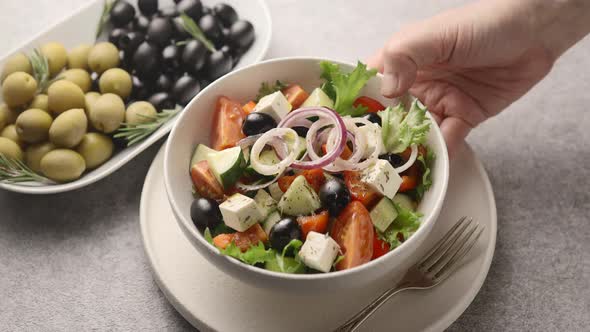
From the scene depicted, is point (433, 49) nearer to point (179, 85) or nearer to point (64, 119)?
point (179, 85)

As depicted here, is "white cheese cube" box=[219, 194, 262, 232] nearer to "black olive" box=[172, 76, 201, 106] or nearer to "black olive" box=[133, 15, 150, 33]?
"black olive" box=[172, 76, 201, 106]

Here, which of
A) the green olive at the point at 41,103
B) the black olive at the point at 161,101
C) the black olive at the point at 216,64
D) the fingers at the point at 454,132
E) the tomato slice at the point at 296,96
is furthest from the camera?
the black olive at the point at 216,64

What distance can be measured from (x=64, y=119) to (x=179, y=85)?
0.49 m

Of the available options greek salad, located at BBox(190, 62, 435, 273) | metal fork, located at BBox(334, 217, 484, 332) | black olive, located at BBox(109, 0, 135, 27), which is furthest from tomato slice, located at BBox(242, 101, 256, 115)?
black olive, located at BBox(109, 0, 135, 27)

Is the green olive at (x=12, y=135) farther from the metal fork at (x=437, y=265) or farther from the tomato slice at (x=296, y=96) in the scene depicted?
the metal fork at (x=437, y=265)

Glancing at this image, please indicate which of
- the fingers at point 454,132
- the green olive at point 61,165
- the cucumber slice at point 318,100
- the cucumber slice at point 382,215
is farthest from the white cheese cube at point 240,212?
the fingers at point 454,132

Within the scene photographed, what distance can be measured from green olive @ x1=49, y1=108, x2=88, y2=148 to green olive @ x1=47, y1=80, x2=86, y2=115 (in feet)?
0.19

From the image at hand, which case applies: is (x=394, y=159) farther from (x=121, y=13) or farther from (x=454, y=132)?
(x=121, y=13)

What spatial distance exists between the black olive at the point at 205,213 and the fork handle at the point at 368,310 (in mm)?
491

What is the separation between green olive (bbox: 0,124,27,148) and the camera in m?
2.26

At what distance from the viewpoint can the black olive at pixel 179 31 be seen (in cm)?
267

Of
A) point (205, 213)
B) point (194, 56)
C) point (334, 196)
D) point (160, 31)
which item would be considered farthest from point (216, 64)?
point (334, 196)

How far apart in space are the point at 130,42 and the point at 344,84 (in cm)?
109

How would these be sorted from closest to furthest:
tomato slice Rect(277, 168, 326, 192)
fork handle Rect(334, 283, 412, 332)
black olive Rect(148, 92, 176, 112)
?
fork handle Rect(334, 283, 412, 332), tomato slice Rect(277, 168, 326, 192), black olive Rect(148, 92, 176, 112)
